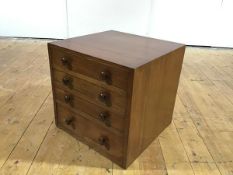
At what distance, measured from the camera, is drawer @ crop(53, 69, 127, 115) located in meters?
1.08

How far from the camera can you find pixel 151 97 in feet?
3.87

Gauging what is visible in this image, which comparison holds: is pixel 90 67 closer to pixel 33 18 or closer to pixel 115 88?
pixel 115 88

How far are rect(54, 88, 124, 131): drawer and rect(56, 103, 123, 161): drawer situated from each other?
0.15 ft

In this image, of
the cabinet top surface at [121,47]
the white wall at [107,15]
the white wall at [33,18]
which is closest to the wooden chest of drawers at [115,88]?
the cabinet top surface at [121,47]

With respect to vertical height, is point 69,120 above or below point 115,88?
below

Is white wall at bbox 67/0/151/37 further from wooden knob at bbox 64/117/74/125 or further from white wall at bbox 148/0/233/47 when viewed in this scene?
wooden knob at bbox 64/117/74/125

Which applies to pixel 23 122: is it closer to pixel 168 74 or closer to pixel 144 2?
pixel 168 74

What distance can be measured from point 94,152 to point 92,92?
367mm

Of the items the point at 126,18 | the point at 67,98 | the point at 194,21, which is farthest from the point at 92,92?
the point at 194,21

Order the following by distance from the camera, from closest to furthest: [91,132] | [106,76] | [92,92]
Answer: [106,76] < [92,92] < [91,132]

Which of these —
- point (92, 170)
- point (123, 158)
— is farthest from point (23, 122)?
point (123, 158)

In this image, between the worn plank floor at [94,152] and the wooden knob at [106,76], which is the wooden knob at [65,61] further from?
the worn plank floor at [94,152]

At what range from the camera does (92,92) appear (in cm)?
118

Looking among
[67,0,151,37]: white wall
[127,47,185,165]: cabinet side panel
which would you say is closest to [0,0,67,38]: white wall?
[67,0,151,37]: white wall
